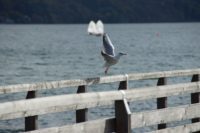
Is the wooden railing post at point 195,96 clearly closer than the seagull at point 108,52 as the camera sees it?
No

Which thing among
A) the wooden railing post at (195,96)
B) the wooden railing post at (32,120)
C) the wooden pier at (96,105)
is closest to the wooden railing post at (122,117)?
the wooden pier at (96,105)

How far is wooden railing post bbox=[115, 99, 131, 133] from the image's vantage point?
7.89m

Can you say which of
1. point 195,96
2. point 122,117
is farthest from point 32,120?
point 195,96

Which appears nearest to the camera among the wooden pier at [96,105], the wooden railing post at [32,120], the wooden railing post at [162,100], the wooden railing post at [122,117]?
the wooden pier at [96,105]

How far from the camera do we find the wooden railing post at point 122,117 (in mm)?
7891

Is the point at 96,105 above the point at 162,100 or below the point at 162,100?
above

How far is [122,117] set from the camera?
795cm

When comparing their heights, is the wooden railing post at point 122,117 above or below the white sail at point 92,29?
below

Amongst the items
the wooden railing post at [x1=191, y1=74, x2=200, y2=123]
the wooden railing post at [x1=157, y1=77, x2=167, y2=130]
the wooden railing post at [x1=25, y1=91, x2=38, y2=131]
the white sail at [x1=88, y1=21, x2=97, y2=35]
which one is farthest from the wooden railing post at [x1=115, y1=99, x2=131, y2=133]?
the wooden railing post at [x1=191, y1=74, x2=200, y2=123]

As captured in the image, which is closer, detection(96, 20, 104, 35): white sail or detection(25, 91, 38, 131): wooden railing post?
detection(25, 91, 38, 131): wooden railing post

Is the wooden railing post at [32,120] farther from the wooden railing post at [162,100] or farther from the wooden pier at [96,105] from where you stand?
the wooden railing post at [162,100]

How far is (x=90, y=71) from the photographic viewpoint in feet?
171

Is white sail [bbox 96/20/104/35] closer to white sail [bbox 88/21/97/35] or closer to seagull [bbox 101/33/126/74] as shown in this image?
white sail [bbox 88/21/97/35]

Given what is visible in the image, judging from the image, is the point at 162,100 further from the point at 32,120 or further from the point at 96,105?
the point at 32,120
